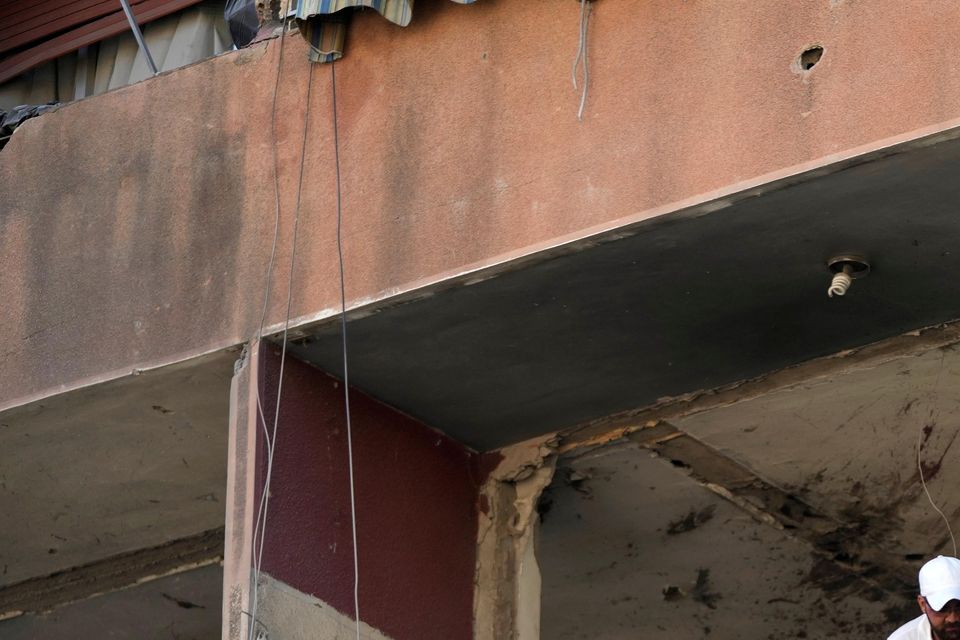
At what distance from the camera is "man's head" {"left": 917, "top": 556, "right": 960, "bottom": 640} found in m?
6.09

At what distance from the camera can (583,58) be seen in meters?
6.50

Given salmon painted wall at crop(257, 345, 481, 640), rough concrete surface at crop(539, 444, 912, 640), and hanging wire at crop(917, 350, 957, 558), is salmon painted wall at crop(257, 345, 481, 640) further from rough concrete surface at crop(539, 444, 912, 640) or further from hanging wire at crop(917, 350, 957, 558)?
hanging wire at crop(917, 350, 957, 558)

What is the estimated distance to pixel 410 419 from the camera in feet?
24.9

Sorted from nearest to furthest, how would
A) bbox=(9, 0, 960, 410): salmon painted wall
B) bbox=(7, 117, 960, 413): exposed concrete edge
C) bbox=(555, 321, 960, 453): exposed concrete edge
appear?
1. bbox=(7, 117, 960, 413): exposed concrete edge
2. bbox=(9, 0, 960, 410): salmon painted wall
3. bbox=(555, 321, 960, 453): exposed concrete edge

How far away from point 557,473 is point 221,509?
159cm

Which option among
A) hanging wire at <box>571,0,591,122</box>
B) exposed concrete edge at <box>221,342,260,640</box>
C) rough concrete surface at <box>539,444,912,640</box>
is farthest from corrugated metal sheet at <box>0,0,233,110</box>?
rough concrete surface at <box>539,444,912,640</box>

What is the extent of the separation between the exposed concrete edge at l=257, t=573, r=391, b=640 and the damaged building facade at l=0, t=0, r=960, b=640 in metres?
0.01

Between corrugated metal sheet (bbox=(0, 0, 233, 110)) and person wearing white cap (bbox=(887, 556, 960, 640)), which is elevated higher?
corrugated metal sheet (bbox=(0, 0, 233, 110))

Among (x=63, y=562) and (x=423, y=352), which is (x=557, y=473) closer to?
(x=423, y=352)

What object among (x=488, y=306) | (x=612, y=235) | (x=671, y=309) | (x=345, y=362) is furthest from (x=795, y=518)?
(x=612, y=235)

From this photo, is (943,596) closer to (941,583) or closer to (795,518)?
(941,583)

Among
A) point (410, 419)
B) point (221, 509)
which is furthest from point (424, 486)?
point (221, 509)

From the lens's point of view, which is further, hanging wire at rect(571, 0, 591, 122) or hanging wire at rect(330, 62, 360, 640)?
hanging wire at rect(330, 62, 360, 640)

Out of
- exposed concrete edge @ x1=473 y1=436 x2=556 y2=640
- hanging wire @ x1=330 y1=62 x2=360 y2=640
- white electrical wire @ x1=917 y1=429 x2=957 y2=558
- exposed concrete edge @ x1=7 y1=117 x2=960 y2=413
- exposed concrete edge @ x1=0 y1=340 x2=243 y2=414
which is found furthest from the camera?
white electrical wire @ x1=917 y1=429 x2=957 y2=558
